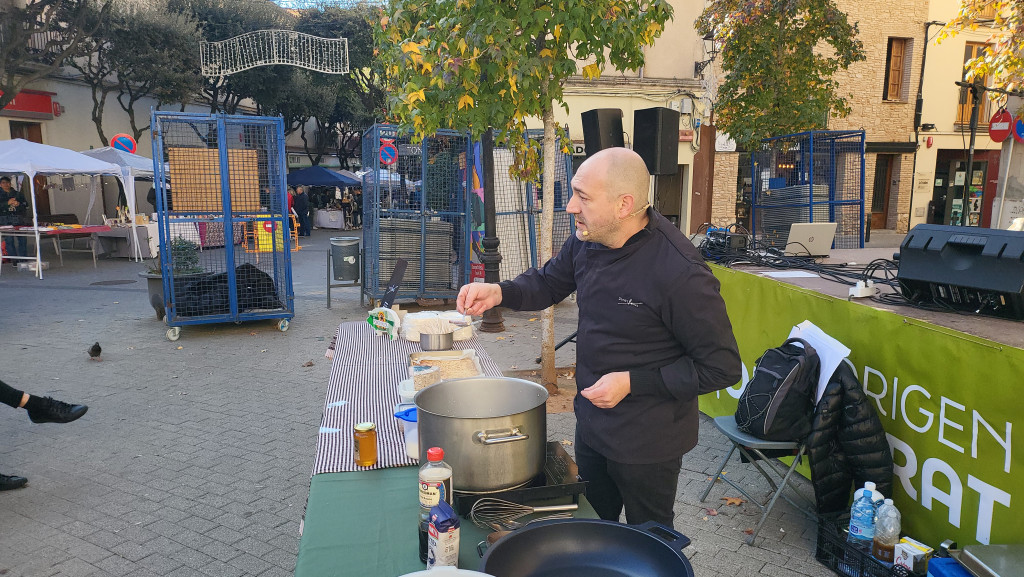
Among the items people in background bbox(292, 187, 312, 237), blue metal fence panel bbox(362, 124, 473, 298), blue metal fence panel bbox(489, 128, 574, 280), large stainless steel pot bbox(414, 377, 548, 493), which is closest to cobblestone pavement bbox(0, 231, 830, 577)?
blue metal fence panel bbox(362, 124, 473, 298)

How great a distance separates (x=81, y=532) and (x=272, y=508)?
1044 millimetres

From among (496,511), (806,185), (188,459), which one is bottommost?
(188,459)

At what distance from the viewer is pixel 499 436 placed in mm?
1877

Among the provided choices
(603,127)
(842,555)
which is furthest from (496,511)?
(603,127)

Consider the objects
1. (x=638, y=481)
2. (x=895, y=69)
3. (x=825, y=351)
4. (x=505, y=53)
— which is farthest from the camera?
(x=895, y=69)

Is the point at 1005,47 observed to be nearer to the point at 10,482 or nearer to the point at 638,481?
the point at 638,481

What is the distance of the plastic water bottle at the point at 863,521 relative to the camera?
10.4 feet

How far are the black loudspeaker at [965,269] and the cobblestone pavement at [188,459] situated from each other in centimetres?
156

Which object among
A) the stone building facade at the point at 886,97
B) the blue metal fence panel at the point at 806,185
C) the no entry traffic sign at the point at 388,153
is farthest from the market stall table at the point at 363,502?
the stone building facade at the point at 886,97

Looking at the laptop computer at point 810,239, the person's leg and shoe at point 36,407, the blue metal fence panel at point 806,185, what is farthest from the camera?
the blue metal fence panel at point 806,185

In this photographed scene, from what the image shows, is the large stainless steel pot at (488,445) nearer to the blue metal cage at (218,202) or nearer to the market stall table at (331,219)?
the blue metal cage at (218,202)

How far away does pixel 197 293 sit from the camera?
8.07 metres

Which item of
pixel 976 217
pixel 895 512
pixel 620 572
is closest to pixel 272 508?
pixel 620 572

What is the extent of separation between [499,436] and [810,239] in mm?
5301
